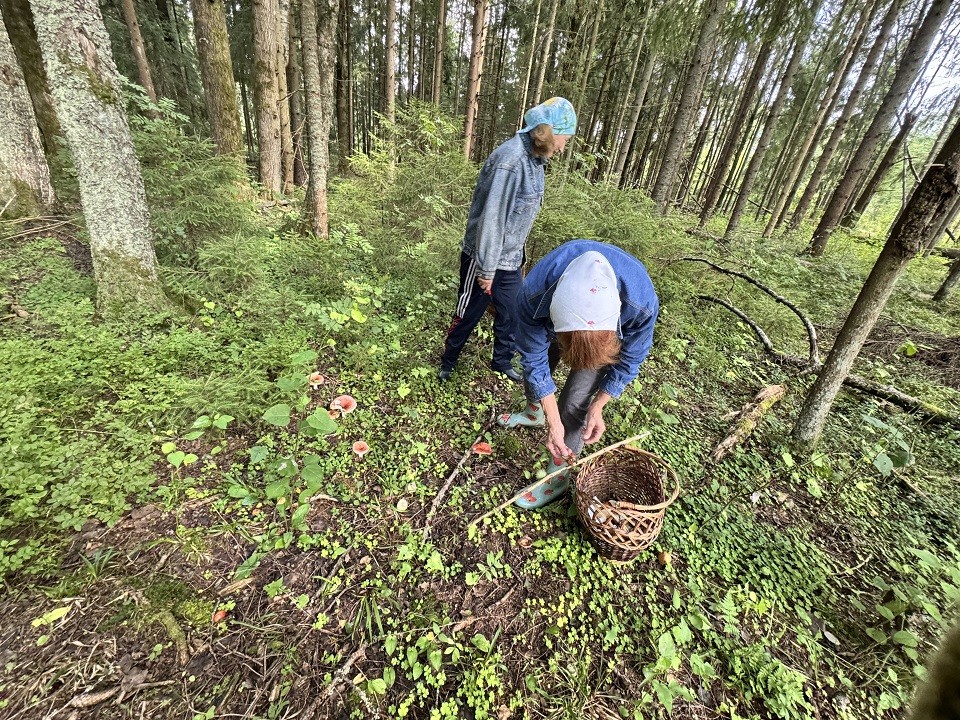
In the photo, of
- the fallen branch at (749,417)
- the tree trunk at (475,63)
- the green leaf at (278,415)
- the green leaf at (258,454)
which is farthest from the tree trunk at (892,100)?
the green leaf at (258,454)

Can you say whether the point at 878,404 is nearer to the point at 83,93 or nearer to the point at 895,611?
the point at 895,611

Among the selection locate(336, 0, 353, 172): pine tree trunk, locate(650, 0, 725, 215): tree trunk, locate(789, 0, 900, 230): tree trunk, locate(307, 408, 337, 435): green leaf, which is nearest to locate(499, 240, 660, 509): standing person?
locate(307, 408, 337, 435): green leaf

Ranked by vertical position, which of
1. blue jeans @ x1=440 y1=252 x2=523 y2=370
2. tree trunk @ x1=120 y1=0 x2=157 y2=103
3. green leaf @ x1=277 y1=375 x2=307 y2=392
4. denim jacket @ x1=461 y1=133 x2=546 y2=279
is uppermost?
tree trunk @ x1=120 y1=0 x2=157 y2=103

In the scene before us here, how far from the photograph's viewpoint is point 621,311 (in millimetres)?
2121

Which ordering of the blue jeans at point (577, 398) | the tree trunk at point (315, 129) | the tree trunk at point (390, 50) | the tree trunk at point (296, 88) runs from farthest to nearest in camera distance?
the tree trunk at point (296, 88) → the tree trunk at point (390, 50) → the tree trunk at point (315, 129) → the blue jeans at point (577, 398)

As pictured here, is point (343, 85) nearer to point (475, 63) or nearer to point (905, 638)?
point (475, 63)

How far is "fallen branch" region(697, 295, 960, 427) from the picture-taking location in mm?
4000

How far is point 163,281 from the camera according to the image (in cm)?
339

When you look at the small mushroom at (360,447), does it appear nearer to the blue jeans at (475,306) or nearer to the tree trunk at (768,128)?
the blue jeans at (475,306)

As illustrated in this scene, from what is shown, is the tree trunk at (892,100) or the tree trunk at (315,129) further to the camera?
the tree trunk at (315,129)

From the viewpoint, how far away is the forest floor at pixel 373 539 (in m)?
1.88

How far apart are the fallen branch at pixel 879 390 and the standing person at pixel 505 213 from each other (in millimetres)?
3323

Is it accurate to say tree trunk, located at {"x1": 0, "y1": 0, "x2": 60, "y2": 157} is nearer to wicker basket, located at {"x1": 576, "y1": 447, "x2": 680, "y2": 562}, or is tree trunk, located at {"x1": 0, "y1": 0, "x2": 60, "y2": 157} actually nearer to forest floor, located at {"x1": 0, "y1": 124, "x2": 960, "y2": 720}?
forest floor, located at {"x1": 0, "y1": 124, "x2": 960, "y2": 720}

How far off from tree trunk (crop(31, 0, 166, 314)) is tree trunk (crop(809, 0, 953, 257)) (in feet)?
22.8
